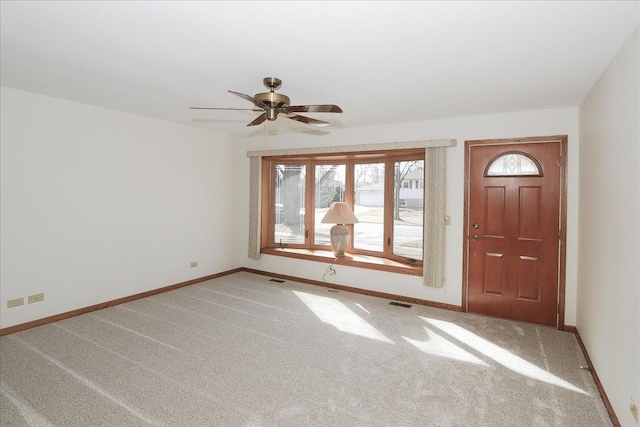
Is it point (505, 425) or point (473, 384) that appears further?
point (473, 384)

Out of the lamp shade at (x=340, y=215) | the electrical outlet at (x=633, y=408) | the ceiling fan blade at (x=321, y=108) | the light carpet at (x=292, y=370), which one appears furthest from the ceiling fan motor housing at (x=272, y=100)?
the electrical outlet at (x=633, y=408)

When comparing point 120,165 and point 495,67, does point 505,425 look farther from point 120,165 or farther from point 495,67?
point 120,165

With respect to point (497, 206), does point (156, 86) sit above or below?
above

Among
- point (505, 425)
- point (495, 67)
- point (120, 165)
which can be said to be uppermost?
point (495, 67)

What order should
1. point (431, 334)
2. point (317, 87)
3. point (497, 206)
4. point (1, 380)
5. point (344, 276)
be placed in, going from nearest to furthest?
point (1, 380) < point (317, 87) < point (431, 334) < point (497, 206) < point (344, 276)

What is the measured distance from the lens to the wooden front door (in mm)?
3758

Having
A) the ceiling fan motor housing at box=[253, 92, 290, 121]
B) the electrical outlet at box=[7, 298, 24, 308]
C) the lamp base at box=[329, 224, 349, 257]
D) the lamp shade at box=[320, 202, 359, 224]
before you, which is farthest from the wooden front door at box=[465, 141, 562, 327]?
the electrical outlet at box=[7, 298, 24, 308]

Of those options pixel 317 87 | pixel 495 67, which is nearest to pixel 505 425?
pixel 495 67

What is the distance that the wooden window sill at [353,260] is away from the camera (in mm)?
4602

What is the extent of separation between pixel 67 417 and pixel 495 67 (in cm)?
386

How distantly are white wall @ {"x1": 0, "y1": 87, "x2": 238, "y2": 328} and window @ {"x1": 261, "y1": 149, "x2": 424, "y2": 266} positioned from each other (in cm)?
113

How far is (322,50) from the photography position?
7.72 ft

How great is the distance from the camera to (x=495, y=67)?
2.61 m

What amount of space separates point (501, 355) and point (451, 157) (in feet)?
7.60
